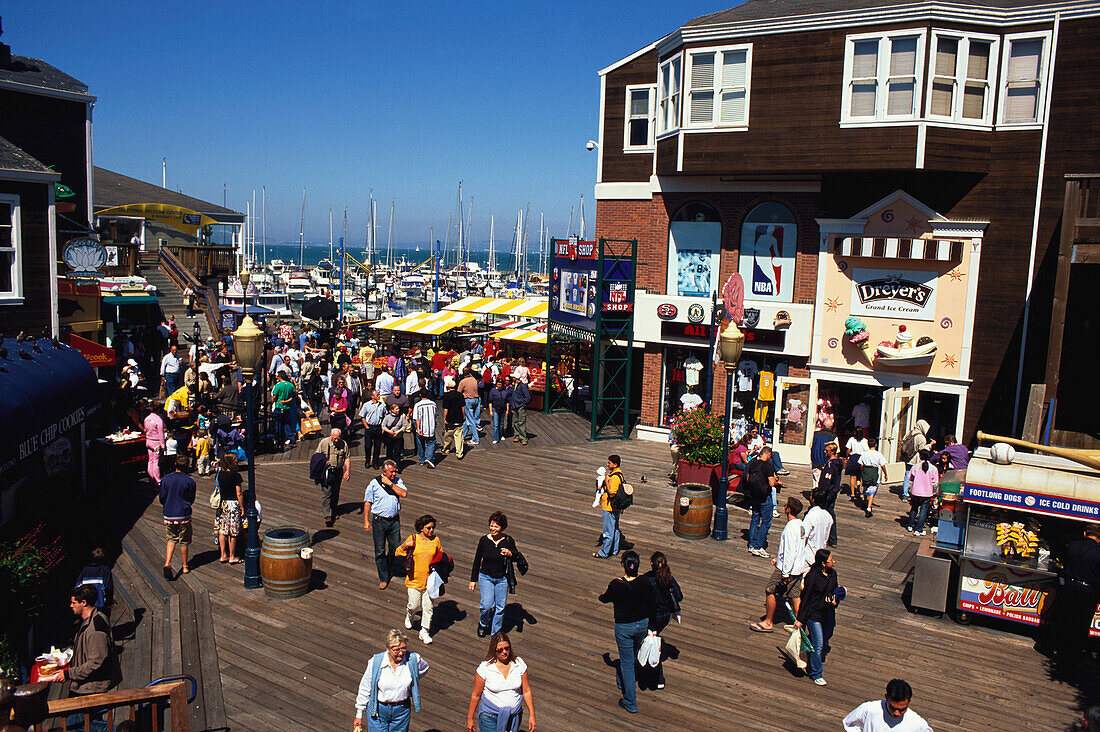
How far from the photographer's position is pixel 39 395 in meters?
12.3

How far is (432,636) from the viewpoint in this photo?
34.9 feet

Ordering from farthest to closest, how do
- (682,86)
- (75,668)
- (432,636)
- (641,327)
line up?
1. (641,327)
2. (682,86)
3. (432,636)
4. (75,668)

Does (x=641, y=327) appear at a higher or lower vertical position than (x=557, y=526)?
higher

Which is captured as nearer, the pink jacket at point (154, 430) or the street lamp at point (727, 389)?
the street lamp at point (727, 389)

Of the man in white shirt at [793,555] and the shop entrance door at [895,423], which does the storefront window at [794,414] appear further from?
the man in white shirt at [793,555]

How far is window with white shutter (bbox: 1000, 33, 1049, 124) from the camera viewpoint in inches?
718

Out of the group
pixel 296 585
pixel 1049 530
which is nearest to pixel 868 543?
pixel 1049 530

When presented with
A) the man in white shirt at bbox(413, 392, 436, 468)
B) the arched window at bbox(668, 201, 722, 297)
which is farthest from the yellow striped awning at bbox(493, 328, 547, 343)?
the man in white shirt at bbox(413, 392, 436, 468)

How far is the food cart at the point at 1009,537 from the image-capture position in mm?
10906

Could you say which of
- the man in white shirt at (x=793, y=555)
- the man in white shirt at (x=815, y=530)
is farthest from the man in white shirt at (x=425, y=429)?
the man in white shirt at (x=815, y=530)

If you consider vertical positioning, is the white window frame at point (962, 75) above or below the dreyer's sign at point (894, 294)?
above

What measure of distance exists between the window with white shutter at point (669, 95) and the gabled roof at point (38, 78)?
20.1 metres

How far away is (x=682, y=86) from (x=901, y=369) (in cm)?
902

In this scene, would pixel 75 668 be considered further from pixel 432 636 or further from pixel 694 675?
pixel 694 675
